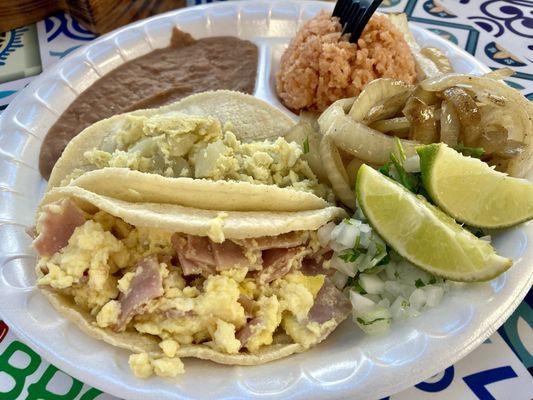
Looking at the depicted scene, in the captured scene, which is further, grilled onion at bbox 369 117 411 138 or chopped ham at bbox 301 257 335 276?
grilled onion at bbox 369 117 411 138

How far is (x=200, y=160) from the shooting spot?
6.41ft

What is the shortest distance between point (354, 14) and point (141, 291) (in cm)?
178

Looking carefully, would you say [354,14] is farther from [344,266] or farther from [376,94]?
[344,266]

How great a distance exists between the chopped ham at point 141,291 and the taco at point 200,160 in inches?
9.4

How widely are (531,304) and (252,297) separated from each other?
43.3 inches

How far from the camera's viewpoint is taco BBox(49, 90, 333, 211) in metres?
1.71

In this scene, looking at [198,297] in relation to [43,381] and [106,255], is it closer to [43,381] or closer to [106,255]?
[106,255]

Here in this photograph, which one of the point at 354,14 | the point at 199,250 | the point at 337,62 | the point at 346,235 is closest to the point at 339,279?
the point at 346,235

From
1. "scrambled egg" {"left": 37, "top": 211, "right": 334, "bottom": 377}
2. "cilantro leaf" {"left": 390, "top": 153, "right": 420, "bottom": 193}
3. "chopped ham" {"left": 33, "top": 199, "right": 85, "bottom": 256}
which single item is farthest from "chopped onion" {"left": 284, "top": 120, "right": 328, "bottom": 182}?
"chopped ham" {"left": 33, "top": 199, "right": 85, "bottom": 256}

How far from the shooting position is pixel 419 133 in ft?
6.59

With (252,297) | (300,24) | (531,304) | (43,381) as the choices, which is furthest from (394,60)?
(43,381)

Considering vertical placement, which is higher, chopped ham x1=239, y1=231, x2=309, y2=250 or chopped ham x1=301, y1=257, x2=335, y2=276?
chopped ham x1=239, y1=231, x2=309, y2=250

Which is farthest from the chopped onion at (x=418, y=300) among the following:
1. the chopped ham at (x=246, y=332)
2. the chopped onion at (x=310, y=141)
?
the chopped onion at (x=310, y=141)

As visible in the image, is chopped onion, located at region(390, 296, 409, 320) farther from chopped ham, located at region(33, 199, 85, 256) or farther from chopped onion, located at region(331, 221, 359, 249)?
chopped ham, located at region(33, 199, 85, 256)
